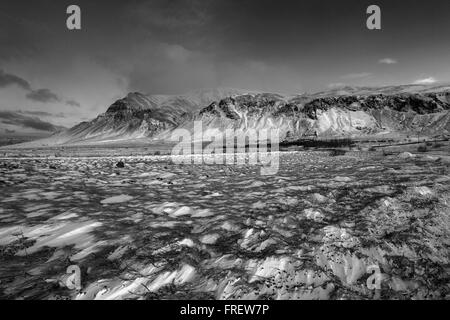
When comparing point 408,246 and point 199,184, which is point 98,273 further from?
point 199,184

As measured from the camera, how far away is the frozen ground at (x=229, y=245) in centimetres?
358

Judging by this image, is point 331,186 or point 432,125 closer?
point 331,186

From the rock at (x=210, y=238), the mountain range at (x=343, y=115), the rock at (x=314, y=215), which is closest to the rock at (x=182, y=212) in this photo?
the rock at (x=210, y=238)

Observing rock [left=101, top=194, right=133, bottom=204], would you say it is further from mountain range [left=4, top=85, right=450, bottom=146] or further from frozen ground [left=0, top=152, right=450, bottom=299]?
mountain range [left=4, top=85, right=450, bottom=146]

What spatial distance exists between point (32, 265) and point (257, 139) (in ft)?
513

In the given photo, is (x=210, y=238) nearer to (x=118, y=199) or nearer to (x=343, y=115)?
(x=118, y=199)

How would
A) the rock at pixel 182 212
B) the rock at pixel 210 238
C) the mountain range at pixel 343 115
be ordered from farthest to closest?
the mountain range at pixel 343 115, the rock at pixel 182 212, the rock at pixel 210 238

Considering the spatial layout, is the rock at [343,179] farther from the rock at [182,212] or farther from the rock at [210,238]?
the rock at [210,238]

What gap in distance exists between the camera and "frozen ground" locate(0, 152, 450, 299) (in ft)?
11.7

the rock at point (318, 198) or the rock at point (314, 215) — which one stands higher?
the rock at point (318, 198)

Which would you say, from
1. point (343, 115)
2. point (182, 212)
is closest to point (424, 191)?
point (182, 212)

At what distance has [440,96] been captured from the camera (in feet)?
465

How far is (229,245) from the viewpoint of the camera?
4926mm

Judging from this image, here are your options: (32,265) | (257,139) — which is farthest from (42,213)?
(257,139)
